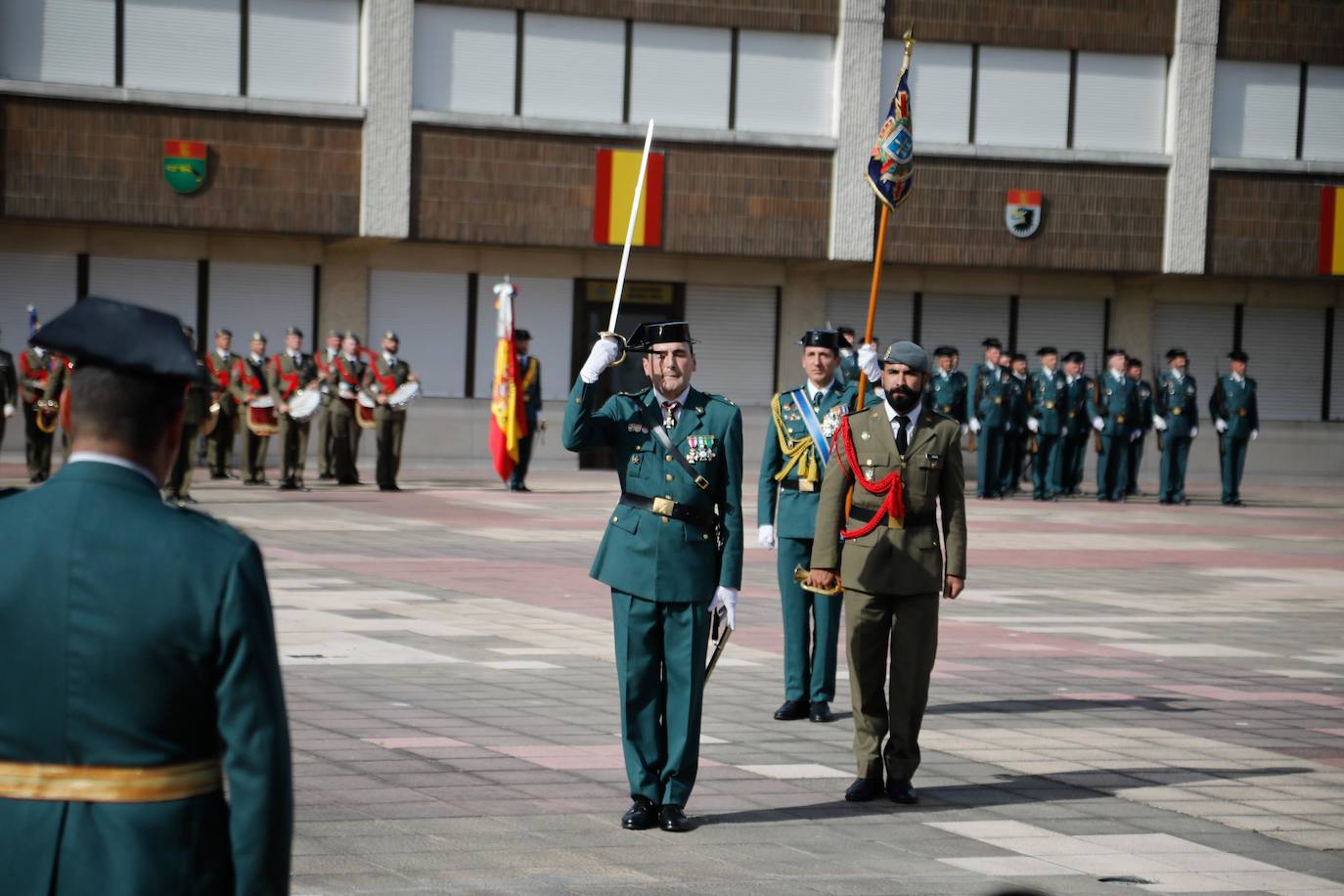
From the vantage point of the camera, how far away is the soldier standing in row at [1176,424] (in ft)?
96.6

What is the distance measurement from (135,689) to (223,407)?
24.0m

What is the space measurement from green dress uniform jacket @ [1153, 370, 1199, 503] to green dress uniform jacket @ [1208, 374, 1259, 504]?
0.51 m

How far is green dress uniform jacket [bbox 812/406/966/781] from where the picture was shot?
827 cm

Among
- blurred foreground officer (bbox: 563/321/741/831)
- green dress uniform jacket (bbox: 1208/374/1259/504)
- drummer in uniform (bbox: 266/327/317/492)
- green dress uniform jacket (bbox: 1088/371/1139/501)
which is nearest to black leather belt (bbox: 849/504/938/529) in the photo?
blurred foreground officer (bbox: 563/321/741/831)

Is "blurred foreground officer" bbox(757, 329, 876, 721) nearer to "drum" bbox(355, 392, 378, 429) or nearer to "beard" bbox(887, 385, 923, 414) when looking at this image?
"beard" bbox(887, 385, 923, 414)

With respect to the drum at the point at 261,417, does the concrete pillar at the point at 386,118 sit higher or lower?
higher

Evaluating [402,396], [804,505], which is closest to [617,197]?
[402,396]

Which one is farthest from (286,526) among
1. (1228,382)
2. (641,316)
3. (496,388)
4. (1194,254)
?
(1194,254)

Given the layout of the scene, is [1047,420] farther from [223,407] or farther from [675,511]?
[675,511]

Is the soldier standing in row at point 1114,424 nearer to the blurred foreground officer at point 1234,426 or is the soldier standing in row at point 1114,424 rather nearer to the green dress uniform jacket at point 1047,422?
the green dress uniform jacket at point 1047,422

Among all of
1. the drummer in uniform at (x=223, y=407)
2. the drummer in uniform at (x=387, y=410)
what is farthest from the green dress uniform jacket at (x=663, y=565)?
the drummer in uniform at (x=223, y=407)

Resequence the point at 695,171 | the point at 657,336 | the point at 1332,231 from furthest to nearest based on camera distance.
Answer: the point at 1332,231, the point at 695,171, the point at 657,336

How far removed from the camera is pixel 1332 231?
35.0m

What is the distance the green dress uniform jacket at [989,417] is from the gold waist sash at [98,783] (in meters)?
26.2
